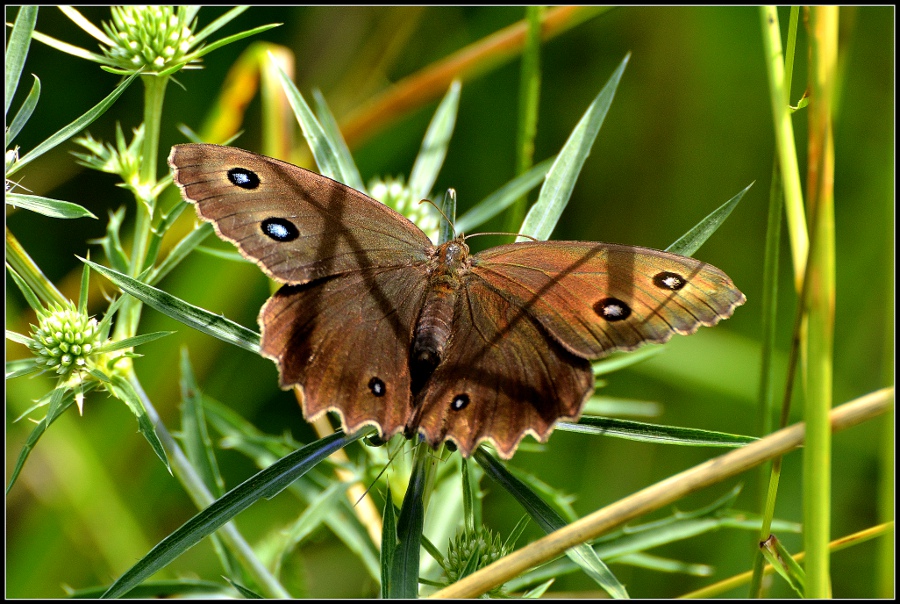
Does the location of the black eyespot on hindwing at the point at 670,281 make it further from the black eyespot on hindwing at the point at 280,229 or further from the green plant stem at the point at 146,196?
the green plant stem at the point at 146,196

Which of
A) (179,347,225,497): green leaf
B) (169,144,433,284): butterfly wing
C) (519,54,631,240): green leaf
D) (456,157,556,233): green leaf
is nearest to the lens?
(169,144,433,284): butterfly wing

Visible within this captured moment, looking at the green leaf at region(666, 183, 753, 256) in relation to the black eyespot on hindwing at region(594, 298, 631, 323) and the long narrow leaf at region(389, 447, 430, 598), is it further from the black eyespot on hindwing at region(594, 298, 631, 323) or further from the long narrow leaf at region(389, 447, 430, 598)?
the long narrow leaf at region(389, 447, 430, 598)

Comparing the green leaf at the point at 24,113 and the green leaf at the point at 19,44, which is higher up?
the green leaf at the point at 19,44

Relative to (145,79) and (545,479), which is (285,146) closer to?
(145,79)

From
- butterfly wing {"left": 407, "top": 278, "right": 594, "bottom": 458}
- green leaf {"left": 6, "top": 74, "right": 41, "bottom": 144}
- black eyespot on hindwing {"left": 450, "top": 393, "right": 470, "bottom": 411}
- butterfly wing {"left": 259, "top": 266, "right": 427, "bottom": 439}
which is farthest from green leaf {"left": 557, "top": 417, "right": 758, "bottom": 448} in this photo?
green leaf {"left": 6, "top": 74, "right": 41, "bottom": 144}

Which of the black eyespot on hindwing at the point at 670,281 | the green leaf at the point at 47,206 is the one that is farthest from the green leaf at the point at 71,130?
the black eyespot on hindwing at the point at 670,281

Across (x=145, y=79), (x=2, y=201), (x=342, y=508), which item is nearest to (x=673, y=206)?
(x=342, y=508)

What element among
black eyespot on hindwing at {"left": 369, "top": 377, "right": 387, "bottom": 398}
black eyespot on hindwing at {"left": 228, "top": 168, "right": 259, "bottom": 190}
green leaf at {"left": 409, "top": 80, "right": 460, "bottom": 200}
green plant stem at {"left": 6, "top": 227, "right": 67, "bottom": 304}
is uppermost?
green leaf at {"left": 409, "top": 80, "right": 460, "bottom": 200}
